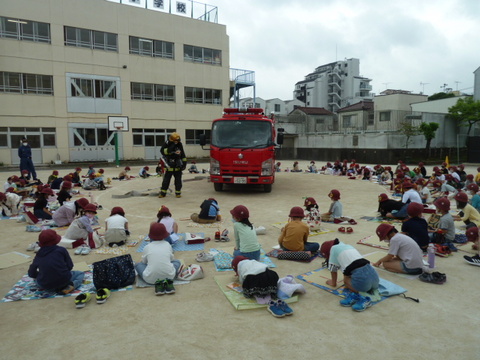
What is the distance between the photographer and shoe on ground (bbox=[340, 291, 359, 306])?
4.47 meters

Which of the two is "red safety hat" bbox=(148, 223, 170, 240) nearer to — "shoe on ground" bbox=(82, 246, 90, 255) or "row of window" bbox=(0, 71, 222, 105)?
"shoe on ground" bbox=(82, 246, 90, 255)

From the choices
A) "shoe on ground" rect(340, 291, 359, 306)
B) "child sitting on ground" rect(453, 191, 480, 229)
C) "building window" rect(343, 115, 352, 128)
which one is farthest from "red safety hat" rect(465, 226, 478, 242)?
"building window" rect(343, 115, 352, 128)

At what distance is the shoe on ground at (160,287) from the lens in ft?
15.9

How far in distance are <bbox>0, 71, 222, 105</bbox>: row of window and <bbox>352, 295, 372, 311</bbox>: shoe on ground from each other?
2944cm

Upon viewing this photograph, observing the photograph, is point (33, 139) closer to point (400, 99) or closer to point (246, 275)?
point (246, 275)

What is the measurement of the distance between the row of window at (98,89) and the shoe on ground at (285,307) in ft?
95.2

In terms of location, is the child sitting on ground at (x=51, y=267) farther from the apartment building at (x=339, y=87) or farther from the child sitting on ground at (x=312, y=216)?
the apartment building at (x=339, y=87)

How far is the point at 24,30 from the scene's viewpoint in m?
26.4

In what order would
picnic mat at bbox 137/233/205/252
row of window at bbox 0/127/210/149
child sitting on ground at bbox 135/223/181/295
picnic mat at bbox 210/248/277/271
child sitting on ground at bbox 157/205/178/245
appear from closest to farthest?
1. child sitting on ground at bbox 135/223/181/295
2. picnic mat at bbox 210/248/277/271
3. picnic mat at bbox 137/233/205/252
4. child sitting on ground at bbox 157/205/178/245
5. row of window at bbox 0/127/210/149

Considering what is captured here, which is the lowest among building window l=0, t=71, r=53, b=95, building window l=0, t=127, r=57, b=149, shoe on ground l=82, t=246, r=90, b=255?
shoe on ground l=82, t=246, r=90, b=255

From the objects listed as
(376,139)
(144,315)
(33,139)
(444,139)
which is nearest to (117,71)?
(33,139)

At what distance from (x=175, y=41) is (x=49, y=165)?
621 inches

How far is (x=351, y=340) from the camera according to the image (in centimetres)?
371

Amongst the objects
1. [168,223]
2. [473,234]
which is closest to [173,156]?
[168,223]
